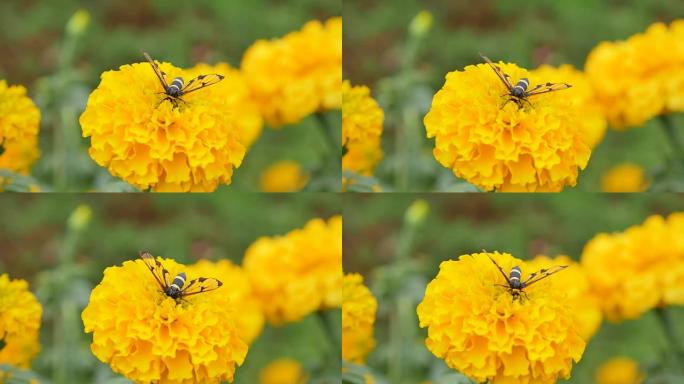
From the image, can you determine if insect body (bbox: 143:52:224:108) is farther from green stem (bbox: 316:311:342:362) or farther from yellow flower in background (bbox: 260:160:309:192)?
green stem (bbox: 316:311:342:362)

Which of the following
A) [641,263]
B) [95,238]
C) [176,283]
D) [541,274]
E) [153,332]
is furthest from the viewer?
[641,263]

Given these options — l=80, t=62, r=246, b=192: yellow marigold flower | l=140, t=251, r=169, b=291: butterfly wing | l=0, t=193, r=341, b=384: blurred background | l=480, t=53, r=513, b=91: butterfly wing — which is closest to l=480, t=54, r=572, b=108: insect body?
l=480, t=53, r=513, b=91: butterfly wing

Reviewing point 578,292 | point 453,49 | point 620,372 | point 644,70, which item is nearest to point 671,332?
point 620,372

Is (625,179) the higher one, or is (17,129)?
(17,129)

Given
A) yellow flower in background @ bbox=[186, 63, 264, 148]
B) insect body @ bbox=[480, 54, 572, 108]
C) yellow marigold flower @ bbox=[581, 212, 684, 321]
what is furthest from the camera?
yellow marigold flower @ bbox=[581, 212, 684, 321]

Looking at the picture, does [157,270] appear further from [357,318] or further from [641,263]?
[641,263]

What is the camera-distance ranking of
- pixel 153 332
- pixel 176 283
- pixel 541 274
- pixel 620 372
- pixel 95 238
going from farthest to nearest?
pixel 620 372
pixel 95 238
pixel 541 274
pixel 176 283
pixel 153 332

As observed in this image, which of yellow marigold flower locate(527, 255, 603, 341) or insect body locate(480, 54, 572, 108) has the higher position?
insect body locate(480, 54, 572, 108)
